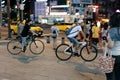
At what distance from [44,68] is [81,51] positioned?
2.71m

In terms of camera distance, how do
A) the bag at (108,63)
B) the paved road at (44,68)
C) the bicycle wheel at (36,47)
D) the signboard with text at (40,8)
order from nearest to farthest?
the bag at (108,63) → the paved road at (44,68) → the bicycle wheel at (36,47) → the signboard with text at (40,8)

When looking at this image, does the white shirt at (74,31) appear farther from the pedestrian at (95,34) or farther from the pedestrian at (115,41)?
the pedestrian at (115,41)

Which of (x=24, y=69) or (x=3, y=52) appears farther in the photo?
(x=3, y=52)

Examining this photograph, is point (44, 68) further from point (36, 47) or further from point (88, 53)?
point (36, 47)

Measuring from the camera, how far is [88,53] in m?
→ 17.2

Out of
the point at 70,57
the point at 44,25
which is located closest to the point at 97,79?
the point at 70,57

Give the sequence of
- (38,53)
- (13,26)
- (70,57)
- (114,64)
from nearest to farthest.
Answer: (114,64) < (70,57) < (38,53) < (13,26)

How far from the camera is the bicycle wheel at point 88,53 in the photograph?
17.1m

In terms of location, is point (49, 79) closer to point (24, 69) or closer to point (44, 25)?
point (24, 69)

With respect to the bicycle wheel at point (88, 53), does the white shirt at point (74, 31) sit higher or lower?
higher

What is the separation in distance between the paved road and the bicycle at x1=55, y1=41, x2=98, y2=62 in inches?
8.6

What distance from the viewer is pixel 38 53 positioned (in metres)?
19.6

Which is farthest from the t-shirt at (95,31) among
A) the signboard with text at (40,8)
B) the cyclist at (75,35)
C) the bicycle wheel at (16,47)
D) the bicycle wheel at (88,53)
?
the signboard with text at (40,8)

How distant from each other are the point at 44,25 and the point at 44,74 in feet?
132
